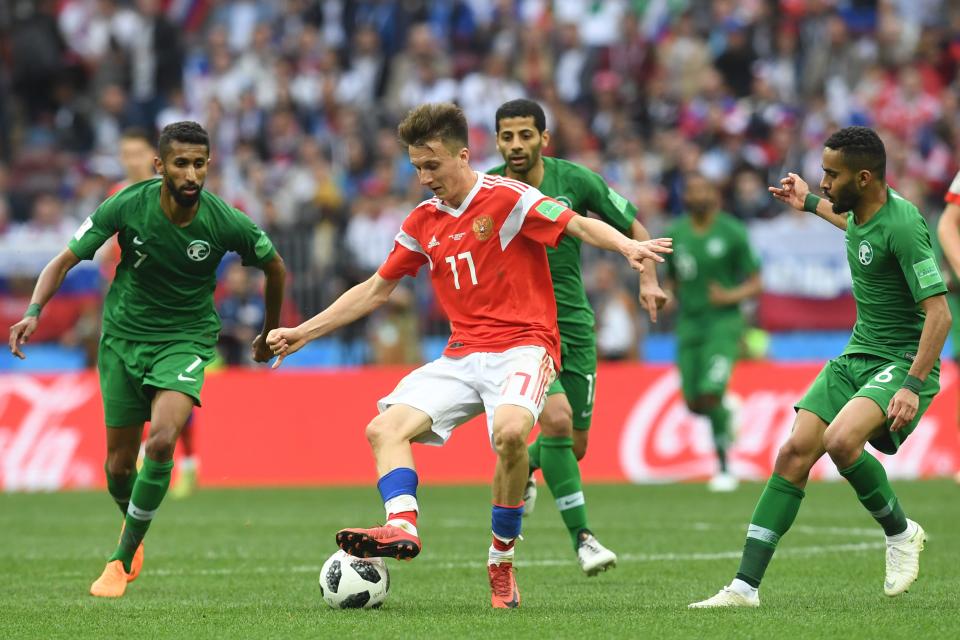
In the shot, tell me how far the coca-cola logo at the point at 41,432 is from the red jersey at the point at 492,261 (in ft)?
34.7

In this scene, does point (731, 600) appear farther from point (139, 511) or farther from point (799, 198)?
point (139, 511)

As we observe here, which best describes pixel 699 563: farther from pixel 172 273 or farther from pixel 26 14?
pixel 26 14

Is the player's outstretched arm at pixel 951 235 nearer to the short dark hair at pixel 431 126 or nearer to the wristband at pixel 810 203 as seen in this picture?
the wristband at pixel 810 203

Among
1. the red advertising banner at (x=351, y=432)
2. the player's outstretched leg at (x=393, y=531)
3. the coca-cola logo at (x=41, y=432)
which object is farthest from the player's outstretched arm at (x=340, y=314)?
the coca-cola logo at (x=41, y=432)

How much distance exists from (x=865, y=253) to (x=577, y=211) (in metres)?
2.51

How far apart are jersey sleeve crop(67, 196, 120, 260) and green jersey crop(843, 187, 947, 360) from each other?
401 cm

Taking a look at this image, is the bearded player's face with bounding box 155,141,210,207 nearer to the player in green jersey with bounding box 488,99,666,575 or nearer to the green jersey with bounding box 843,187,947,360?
the player in green jersey with bounding box 488,99,666,575

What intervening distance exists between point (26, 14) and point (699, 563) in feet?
60.1

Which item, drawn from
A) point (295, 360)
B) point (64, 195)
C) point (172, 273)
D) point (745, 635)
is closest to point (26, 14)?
point (64, 195)

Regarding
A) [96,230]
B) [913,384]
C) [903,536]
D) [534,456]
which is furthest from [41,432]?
[913,384]

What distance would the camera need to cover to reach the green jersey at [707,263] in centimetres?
1598

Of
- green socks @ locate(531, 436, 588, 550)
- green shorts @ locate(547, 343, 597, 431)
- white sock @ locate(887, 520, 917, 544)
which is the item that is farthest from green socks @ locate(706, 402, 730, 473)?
white sock @ locate(887, 520, 917, 544)

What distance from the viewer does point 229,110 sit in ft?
76.7

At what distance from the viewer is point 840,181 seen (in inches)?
305
